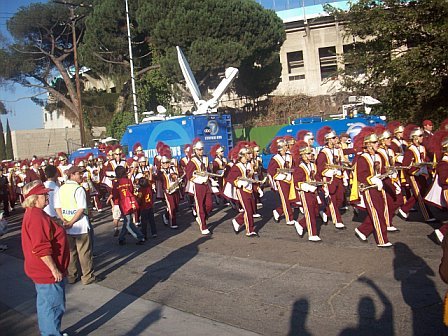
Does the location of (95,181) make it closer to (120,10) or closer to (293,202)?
(293,202)

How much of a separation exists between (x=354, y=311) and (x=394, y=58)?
32.8 ft

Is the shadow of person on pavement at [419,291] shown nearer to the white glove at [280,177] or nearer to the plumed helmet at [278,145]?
the white glove at [280,177]

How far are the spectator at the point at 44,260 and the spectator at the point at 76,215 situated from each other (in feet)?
7.30

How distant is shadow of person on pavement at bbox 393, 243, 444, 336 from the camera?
5230 millimetres

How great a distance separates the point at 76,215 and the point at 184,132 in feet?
38.3

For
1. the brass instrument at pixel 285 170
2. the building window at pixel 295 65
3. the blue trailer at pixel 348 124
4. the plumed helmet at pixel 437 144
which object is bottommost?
the brass instrument at pixel 285 170

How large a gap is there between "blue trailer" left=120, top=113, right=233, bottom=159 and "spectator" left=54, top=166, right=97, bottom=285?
10.9m

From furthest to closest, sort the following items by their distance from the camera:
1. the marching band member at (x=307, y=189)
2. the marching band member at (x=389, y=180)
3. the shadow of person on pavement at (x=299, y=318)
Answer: the marching band member at (x=307, y=189) → the marching band member at (x=389, y=180) → the shadow of person on pavement at (x=299, y=318)

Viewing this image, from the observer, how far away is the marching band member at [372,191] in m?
8.40

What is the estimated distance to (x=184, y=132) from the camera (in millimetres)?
19031

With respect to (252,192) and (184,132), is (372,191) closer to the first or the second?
(252,192)

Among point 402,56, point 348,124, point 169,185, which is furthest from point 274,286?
point 348,124

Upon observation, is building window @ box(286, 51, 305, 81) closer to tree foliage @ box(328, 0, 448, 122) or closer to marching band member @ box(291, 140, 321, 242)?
tree foliage @ box(328, 0, 448, 122)

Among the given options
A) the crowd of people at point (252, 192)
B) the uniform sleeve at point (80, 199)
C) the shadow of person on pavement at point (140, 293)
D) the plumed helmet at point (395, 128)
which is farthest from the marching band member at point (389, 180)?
the uniform sleeve at point (80, 199)
